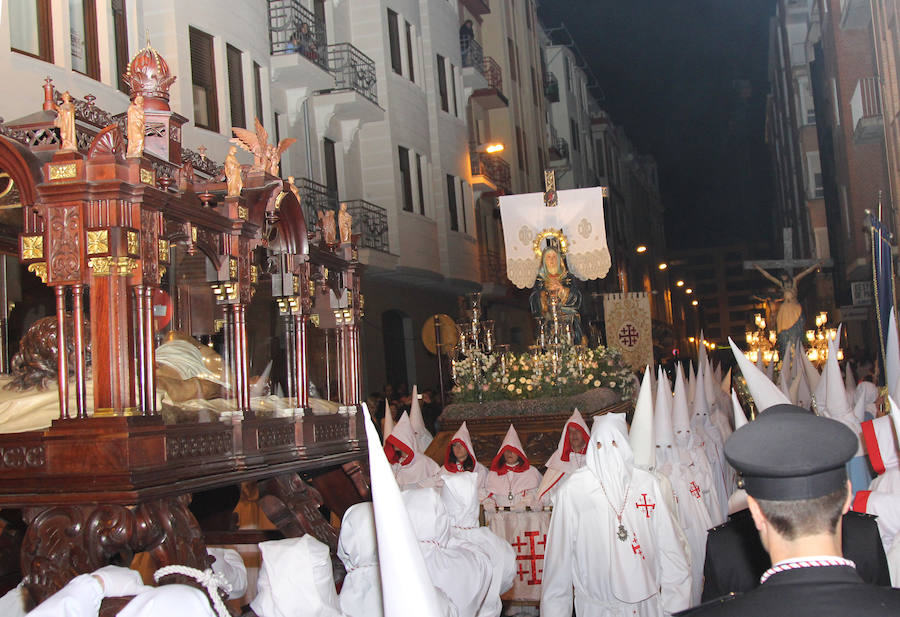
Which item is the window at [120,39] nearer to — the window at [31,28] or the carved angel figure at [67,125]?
the window at [31,28]

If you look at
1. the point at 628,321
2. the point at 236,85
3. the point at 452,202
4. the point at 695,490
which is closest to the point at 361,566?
the point at 695,490

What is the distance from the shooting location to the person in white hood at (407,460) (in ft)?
37.6

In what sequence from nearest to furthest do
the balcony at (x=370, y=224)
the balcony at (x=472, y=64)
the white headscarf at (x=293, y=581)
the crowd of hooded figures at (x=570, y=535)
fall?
the crowd of hooded figures at (x=570, y=535) < the white headscarf at (x=293, y=581) < the balcony at (x=370, y=224) < the balcony at (x=472, y=64)

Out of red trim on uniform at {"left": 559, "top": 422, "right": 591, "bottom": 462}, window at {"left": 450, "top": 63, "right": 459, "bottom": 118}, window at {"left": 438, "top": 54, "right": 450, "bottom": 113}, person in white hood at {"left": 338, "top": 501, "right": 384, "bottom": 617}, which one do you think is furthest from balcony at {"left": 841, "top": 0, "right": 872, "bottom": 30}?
person in white hood at {"left": 338, "top": 501, "right": 384, "bottom": 617}

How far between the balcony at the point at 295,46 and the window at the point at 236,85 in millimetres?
1296

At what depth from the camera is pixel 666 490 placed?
7805mm

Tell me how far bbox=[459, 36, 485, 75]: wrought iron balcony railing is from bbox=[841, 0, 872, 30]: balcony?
1035cm

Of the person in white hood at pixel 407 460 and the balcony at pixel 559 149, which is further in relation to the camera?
the balcony at pixel 559 149

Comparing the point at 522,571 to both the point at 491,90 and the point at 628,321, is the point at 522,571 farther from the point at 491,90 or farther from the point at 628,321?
the point at 491,90

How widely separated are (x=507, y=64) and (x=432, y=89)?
30.7 ft

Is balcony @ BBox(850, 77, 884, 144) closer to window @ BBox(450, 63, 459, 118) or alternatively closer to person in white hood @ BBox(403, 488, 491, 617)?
window @ BBox(450, 63, 459, 118)

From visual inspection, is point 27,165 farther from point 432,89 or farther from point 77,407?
point 432,89

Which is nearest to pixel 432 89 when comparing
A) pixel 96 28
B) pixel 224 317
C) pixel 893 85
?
pixel 893 85

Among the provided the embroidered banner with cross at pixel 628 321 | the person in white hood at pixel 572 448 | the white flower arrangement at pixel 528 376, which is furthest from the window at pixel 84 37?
the embroidered banner with cross at pixel 628 321
